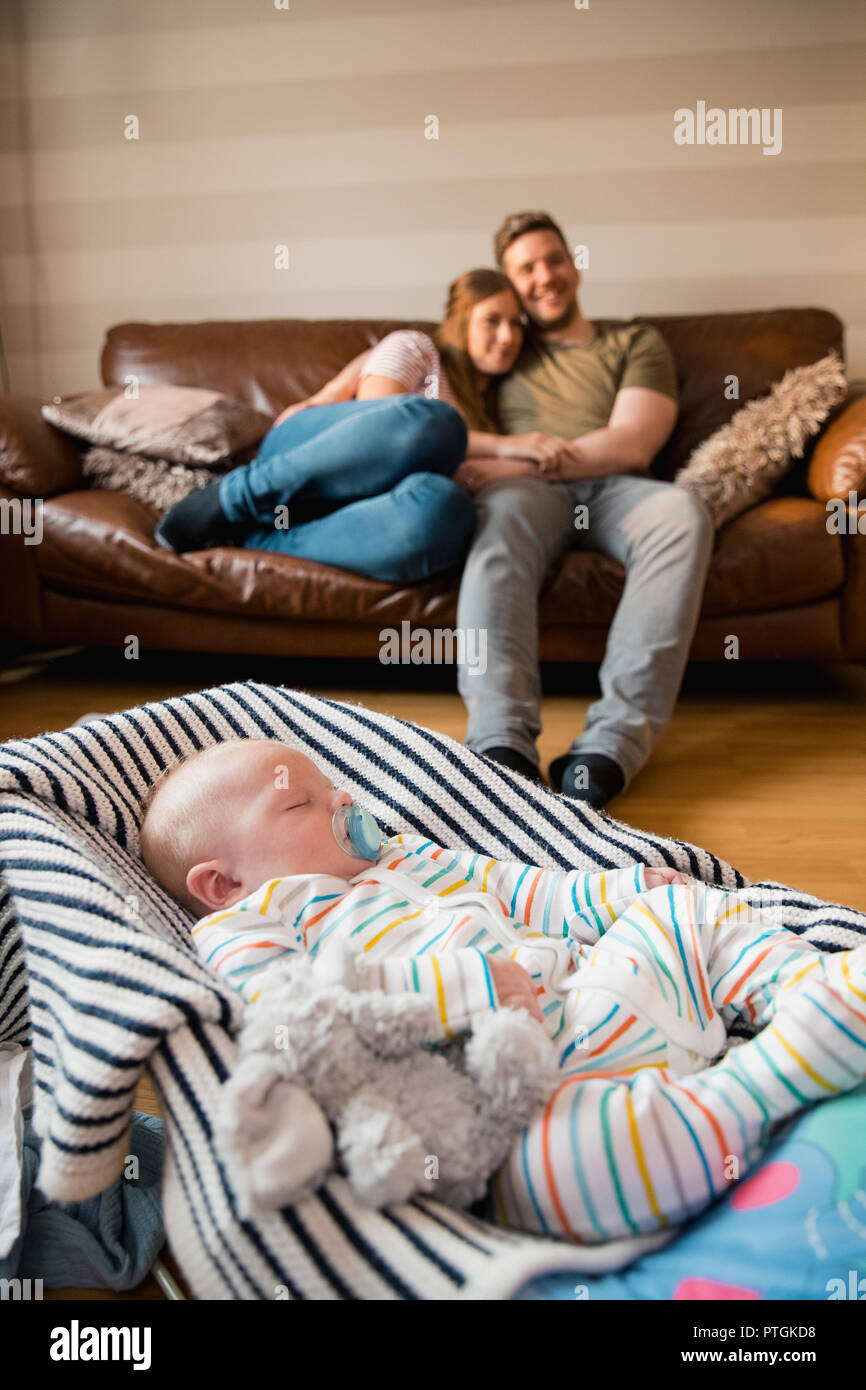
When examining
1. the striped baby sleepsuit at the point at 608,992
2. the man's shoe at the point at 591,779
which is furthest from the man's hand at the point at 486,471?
the striped baby sleepsuit at the point at 608,992

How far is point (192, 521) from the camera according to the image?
2270 mm

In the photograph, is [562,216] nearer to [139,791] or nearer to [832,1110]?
[139,791]

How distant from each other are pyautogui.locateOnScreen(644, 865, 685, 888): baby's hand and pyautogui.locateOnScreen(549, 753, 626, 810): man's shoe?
1.82ft

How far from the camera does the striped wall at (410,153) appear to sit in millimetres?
2951

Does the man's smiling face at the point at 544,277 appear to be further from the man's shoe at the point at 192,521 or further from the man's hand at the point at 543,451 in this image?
the man's shoe at the point at 192,521

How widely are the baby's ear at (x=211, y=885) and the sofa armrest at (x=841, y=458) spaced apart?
1739 millimetres

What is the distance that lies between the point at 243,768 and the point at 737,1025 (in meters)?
0.55

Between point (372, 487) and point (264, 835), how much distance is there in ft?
4.11

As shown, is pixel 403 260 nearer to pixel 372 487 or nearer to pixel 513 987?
pixel 372 487

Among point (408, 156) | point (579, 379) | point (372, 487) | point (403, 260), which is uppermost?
point (408, 156)

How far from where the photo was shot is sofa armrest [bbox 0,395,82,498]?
7.68ft

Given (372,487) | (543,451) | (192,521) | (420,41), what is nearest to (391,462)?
(372,487)

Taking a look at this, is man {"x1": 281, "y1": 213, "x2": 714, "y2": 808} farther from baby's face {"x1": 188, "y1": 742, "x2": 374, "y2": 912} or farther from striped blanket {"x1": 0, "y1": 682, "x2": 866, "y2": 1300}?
baby's face {"x1": 188, "y1": 742, "x2": 374, "y2": 912}

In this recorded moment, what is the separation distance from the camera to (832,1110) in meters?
0.78
